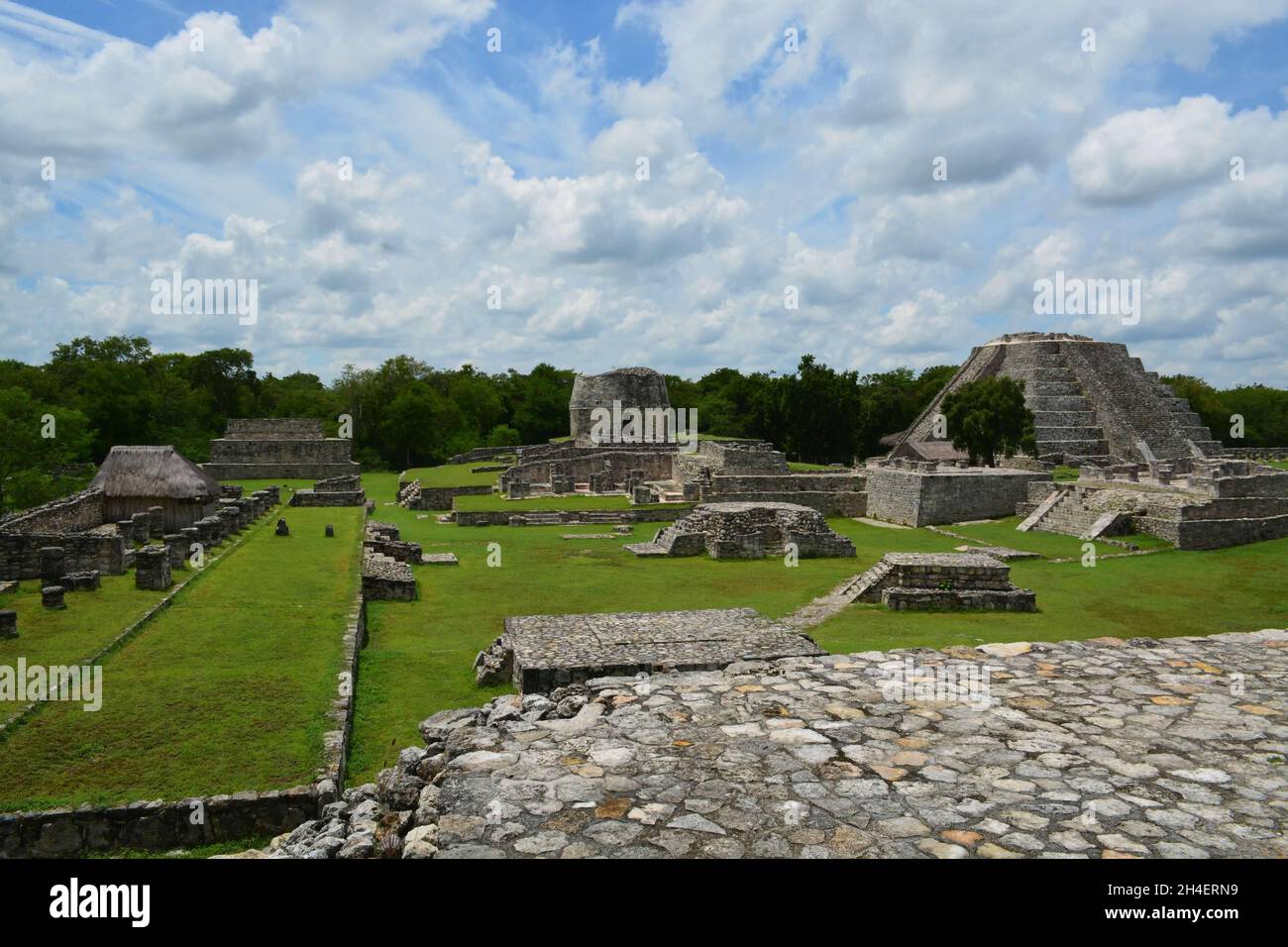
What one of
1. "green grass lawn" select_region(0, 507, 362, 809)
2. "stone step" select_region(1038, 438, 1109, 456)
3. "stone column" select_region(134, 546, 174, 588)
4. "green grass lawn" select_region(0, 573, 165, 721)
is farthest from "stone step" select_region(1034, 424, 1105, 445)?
"green grass lawn" select_region(0, 573, 165, 721)

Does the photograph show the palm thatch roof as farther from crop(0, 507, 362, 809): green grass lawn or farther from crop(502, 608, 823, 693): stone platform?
crop(502, 608, 823, 693): stone platform

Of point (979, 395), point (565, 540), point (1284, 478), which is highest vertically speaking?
point (979, 395)

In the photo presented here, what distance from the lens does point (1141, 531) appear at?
22.2 m

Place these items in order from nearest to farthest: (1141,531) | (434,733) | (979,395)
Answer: (434,733)
(1141,531)
(979,395)

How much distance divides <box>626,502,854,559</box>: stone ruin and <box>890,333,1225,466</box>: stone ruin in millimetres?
21503

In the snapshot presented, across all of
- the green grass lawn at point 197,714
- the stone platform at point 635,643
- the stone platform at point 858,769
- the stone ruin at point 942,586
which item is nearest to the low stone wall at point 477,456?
the stone ruin at point 942,586

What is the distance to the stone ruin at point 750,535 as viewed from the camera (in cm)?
2180

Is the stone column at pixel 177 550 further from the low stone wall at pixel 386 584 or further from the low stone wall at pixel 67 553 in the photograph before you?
the low stone wall at pixel 386 584

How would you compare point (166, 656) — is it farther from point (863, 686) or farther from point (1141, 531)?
point (1141, 531)

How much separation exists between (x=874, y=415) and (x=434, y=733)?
51.6 metres

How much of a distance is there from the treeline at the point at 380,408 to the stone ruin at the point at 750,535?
23.6m

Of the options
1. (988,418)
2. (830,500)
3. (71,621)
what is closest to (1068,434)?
(988,418)

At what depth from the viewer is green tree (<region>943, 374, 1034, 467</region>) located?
36.8 meters
